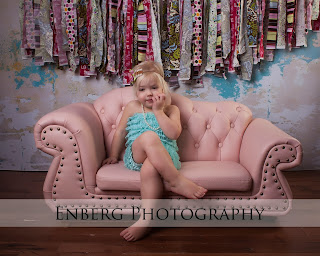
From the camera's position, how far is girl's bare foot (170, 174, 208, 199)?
186cm

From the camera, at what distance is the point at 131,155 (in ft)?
6.64

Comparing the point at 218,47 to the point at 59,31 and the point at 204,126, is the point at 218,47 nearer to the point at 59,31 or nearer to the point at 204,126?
the point at 204,126

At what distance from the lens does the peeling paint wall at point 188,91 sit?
3006 millimetres

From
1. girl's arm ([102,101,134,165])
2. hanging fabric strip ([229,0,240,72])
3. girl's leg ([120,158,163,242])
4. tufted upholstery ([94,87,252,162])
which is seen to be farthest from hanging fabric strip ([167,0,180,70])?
girl's leg ([120,158,163,242])

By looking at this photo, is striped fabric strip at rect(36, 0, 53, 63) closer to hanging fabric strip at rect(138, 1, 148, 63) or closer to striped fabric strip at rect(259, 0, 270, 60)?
hanging fabric strip at rect(138, 1, 148, 63)

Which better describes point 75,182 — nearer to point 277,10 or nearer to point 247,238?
point 247,238

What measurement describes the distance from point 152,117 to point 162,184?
45cm

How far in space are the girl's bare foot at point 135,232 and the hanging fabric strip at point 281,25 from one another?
1.93 meters

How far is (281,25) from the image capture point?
112 inches

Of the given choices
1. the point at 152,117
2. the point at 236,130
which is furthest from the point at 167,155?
the point at 236,130

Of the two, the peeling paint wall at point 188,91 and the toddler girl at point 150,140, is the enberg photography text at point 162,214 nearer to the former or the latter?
the toddler girl at point 150,140

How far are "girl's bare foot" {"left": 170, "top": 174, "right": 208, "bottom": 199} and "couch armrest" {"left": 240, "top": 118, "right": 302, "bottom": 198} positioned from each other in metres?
0.33

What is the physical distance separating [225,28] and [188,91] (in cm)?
61

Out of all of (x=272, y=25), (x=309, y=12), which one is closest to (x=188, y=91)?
(x=272, y=25)
